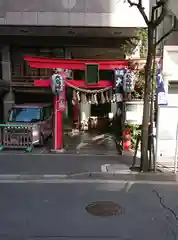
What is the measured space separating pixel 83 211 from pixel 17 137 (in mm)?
7345

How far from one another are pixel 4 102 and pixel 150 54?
12.8m

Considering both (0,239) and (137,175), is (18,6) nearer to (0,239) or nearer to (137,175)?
(137,175)

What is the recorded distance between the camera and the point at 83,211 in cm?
702

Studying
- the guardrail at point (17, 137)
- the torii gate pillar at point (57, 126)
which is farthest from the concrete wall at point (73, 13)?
the guardrail at point (17, 137)

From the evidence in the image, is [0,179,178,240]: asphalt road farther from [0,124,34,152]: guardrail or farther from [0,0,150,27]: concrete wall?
[0,0,150,27]: concrete wall

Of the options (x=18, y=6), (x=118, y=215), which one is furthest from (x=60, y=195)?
(x=18, y=6)

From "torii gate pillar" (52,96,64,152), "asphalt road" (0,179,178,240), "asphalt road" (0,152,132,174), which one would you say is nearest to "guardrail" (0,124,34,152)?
"asphalt road" (0,152,132,174)

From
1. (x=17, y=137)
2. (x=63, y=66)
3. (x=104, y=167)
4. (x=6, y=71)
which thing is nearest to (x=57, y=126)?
(x=17, y=137)

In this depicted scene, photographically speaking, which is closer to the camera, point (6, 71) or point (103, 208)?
point (103, 208)

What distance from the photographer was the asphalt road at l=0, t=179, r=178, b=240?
5.88 m

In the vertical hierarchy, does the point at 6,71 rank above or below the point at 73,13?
below

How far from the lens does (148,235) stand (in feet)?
19.0

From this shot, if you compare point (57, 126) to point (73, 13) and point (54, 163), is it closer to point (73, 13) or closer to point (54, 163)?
point (54, 163)

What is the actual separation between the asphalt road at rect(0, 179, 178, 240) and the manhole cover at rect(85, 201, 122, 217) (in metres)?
0.14
